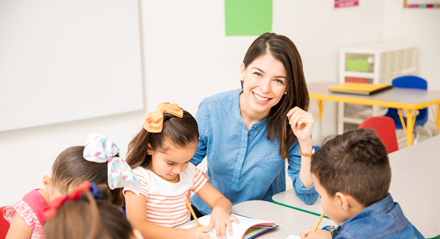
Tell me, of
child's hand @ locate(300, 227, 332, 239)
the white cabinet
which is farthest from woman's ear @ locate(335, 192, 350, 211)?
the white cabinet

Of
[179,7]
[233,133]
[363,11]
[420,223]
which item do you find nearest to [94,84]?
[179,7]

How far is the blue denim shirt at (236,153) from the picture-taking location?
166cm

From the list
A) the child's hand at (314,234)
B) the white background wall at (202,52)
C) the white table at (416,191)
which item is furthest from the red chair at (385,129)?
the white background wall at (202,52)

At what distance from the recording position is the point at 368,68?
14.1ft

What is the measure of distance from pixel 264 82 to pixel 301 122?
0.19 m

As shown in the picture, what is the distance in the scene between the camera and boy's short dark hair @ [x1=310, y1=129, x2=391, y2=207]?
3.40 ft

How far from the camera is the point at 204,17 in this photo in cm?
335

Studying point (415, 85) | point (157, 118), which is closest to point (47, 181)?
point (157, 118)

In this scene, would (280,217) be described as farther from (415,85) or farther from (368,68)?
(368,68)

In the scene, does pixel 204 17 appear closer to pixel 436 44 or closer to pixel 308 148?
pixel 308 148

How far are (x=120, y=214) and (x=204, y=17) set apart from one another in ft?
9.11

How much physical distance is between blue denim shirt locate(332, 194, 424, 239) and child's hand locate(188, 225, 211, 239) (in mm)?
363

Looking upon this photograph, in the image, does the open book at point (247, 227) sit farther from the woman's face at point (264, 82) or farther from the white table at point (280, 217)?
the woman's face at point (264, 82)

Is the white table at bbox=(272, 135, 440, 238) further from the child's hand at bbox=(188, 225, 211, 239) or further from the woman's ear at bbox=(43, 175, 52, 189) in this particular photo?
the woman's ear at bbox=(43, 175, 52, 189)
